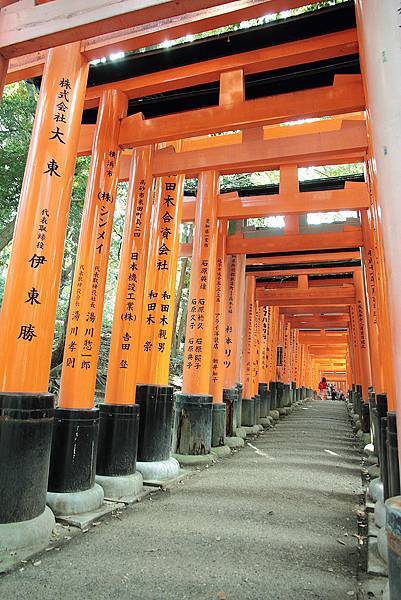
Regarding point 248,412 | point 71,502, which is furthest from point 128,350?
point 248,412

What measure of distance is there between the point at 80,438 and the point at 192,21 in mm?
3774

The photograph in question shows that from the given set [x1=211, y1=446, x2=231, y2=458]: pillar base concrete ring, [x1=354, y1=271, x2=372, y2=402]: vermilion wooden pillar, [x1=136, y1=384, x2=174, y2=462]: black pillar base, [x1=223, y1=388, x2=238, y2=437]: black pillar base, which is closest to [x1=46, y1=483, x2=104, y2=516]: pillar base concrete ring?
[x1=136, y1=384, x2=174, y2=462]: black pillar base

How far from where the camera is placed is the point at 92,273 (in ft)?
15.1

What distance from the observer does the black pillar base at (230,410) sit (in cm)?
904

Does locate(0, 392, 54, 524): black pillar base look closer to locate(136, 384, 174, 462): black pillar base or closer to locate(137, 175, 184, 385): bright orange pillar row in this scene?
locate(136, 384, 174, 462): black pillar base

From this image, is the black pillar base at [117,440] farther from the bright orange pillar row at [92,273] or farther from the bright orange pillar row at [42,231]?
the bright orange pillar row at [42,231]

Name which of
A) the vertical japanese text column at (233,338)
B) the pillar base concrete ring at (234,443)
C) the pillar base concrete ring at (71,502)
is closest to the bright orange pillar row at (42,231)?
the pillar base concrete ring at (71,502)

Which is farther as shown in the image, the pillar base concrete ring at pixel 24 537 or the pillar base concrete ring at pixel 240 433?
the pillar base concrete ring at pixel 240 433

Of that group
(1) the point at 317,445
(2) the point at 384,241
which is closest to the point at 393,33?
(2) the point at 384,241

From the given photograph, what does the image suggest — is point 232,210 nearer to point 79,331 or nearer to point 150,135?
point 150,135

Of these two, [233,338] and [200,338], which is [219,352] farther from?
[200,338]

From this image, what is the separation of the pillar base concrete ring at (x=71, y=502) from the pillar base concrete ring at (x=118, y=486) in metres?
0.52

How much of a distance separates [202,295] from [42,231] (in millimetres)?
3874

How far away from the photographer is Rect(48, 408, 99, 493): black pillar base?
384cm
